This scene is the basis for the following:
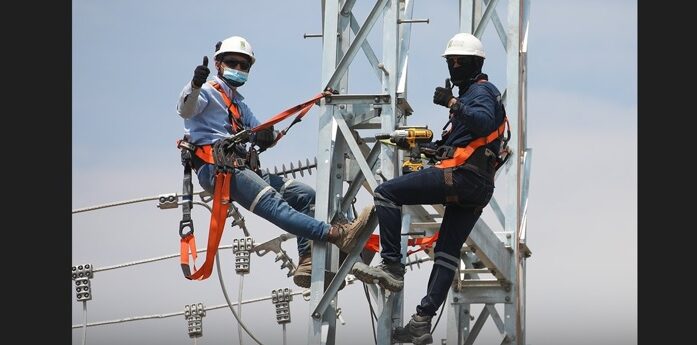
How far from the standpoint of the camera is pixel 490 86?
17750 millimetres

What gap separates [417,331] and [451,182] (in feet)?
4.50

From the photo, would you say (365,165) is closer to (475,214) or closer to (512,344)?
(475,214)

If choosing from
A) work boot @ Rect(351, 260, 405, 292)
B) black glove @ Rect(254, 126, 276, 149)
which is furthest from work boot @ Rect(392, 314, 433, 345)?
black glove @ Rect(254, 126, 276, 149)

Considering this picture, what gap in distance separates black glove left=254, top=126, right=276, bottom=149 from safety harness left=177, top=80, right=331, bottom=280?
7.0 inches

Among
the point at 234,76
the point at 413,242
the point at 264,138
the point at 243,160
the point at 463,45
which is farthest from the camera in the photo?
the point at 413,242

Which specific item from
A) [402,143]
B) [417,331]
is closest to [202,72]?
[402,143]

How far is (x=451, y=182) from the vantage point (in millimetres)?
17609

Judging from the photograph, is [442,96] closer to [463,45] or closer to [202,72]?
[463,45]

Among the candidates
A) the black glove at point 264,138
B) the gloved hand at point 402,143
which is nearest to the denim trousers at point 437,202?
the gloved hand at point 402,143

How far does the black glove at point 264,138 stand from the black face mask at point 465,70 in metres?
2.01

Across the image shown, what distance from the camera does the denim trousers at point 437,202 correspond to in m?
17.5

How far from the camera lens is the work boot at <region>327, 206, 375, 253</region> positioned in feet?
58.7

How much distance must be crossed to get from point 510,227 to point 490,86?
3.63 m

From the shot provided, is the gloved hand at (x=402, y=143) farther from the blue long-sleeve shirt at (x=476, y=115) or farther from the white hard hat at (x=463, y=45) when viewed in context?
the white hard hat at (x=463, y=45)
